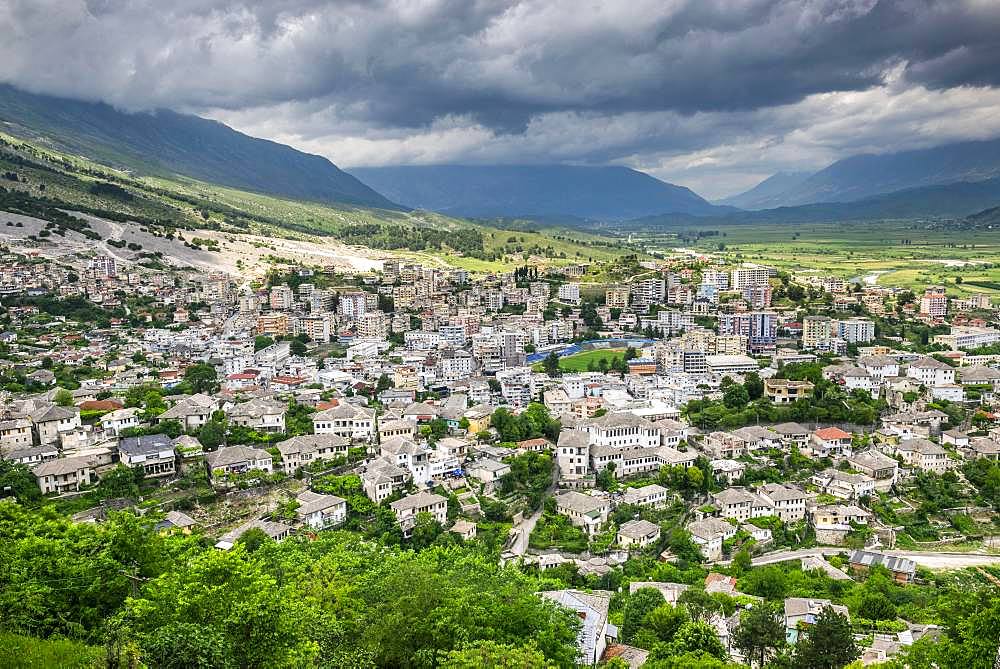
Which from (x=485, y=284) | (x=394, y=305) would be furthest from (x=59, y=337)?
(x=485, y=284)

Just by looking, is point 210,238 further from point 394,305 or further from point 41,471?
point 41,471

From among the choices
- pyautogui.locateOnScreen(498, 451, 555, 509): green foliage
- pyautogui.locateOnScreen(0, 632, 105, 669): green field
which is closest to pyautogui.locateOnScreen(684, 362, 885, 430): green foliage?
pyautogui.locateOnScreen(498, 451, 555, 509): green foliage

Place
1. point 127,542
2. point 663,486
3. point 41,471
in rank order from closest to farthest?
point 127,542 < point 41,471 < point 663,486

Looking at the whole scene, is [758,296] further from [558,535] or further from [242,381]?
[558,535]

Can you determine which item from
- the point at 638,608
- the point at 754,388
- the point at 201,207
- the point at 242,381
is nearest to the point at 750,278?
the point at 754,388

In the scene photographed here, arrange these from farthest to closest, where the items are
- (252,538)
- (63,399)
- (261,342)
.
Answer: (261,342)
(63,399)
(252,538)

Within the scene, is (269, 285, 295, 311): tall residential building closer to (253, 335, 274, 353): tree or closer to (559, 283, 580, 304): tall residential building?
(253, 335, 274, 353): tree
